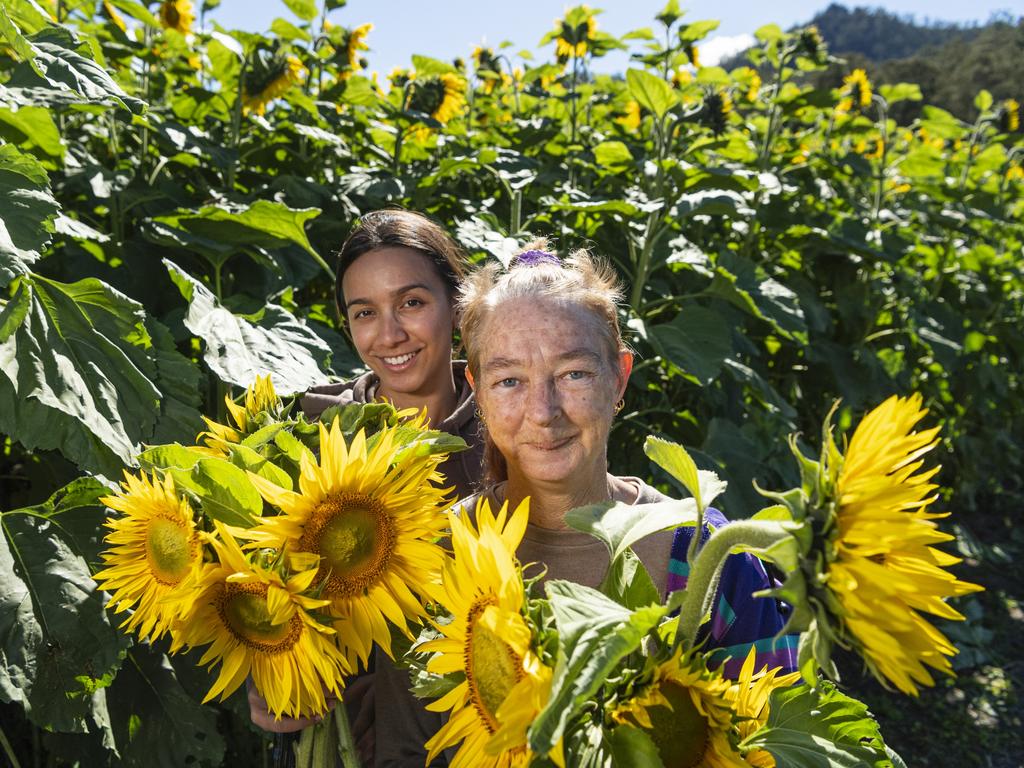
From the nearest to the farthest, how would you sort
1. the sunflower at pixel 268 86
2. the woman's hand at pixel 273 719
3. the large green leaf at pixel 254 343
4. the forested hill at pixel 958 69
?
1. the woman's hand at pixel 273 719
2. the large green leaf at pixel 254 343
3. the sunflower at pixel 268 86
4. the forested hill at pixel 958 69

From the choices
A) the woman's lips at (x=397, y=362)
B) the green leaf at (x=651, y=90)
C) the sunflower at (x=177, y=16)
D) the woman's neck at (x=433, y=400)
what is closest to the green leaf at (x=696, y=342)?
the green leaf at (x=651, y=90)

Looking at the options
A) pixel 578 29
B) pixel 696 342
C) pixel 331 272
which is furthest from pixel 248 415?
pixel 578 29

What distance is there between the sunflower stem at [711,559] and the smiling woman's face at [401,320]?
1166 mm

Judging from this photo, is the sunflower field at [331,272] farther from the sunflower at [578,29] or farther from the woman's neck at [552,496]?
the woman's neck at [552,496]

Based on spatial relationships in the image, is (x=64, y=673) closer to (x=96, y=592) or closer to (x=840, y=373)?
(x=96, y=592)

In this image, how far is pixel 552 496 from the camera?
4.14 feet

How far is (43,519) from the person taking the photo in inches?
60.0

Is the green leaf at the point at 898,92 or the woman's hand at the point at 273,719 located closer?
the woman's hand at the point at 273,719

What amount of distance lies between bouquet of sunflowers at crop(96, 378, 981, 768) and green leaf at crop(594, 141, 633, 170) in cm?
233

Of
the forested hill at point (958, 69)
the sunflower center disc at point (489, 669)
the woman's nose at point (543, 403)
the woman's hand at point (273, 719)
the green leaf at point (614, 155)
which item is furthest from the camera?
the forested hill at point (958, 69)

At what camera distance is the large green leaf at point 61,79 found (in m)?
1.49

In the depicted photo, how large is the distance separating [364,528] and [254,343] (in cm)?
→ 108

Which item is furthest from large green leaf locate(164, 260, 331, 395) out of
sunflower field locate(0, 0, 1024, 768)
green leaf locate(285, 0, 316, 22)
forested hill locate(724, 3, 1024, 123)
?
forested hill locate(724, 3, 1024, 123)

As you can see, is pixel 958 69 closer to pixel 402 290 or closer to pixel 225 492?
pixel 402 290
